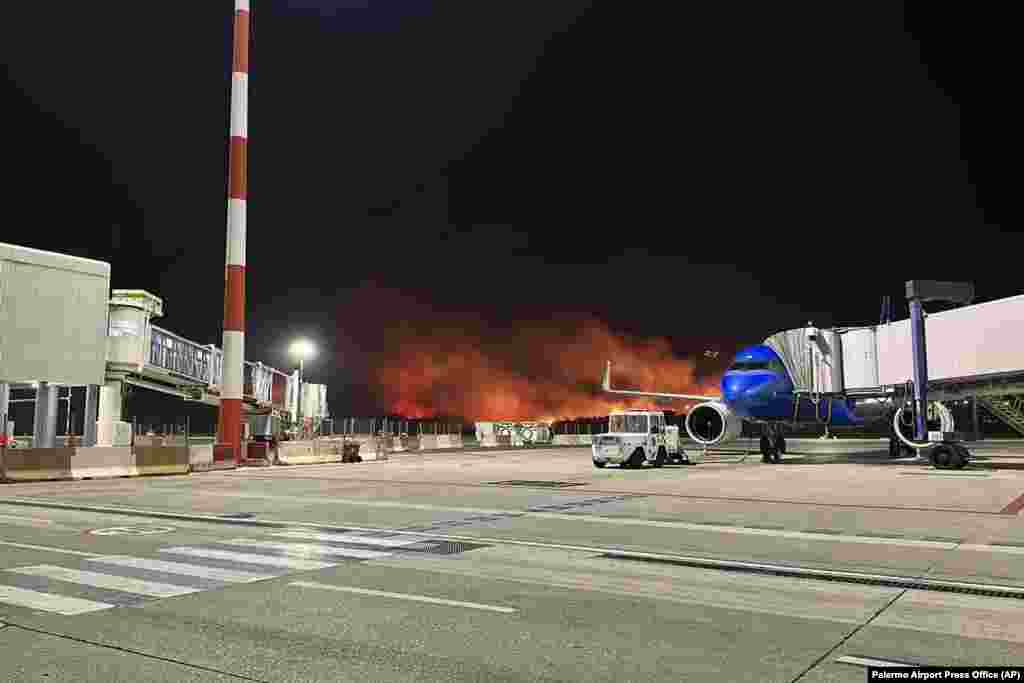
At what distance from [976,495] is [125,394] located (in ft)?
121

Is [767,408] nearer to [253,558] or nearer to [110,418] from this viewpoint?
[253,558]

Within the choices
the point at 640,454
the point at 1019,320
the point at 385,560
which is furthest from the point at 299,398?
the point at 385,560

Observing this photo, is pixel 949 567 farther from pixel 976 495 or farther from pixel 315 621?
pixel 976 495

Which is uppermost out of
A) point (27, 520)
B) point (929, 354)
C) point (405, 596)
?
point (929, 354)

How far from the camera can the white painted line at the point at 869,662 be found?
5551 mm

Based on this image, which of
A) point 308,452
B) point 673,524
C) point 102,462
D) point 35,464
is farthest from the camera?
point 308,452

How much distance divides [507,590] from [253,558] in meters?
4.00

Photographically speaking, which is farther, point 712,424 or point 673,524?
point 712,424

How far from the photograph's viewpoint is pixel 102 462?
27.8 metres

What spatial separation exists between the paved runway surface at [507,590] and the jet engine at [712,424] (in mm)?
20223

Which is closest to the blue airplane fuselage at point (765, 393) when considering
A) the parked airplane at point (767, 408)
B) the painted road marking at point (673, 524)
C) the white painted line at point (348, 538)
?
the parked airplane at point (767, 408)

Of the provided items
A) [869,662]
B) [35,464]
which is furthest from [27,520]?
[869,662]

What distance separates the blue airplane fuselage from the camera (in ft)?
118

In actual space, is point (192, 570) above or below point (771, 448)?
below
